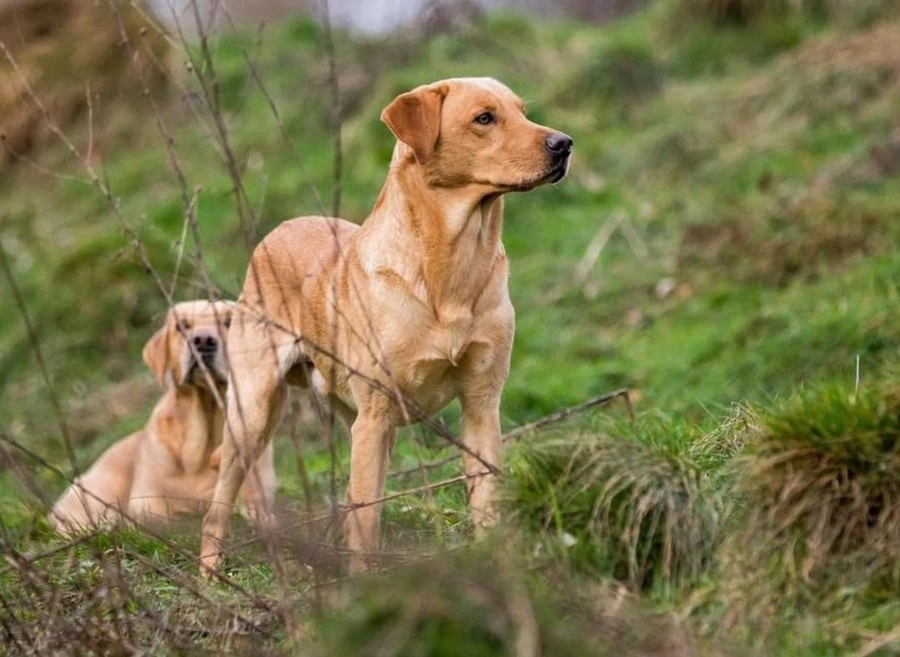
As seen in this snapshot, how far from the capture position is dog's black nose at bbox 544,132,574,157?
654cm

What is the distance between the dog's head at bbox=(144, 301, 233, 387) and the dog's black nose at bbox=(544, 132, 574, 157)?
2.27 m

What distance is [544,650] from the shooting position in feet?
14.6

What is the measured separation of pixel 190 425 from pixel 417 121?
137 inches

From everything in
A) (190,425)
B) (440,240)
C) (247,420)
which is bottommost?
(190,425)

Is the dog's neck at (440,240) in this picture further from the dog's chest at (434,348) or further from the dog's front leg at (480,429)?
the dog's front leg at (480,429)

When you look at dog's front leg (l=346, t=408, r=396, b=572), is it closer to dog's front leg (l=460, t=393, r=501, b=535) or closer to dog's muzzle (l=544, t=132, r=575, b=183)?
dog's front leg (l=460, t=393, r=501, b=535)

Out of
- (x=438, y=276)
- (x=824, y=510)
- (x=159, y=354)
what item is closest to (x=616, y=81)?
(x=159, y=354)

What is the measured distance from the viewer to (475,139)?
22.0 ft

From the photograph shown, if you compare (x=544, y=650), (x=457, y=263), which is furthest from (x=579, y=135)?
(x=544, y=650)

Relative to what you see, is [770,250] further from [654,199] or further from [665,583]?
[665,583]

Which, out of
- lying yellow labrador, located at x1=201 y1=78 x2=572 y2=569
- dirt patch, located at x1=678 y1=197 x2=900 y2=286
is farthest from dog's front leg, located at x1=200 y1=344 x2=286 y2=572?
dirt patch, located at x1=678 y1=197 x2=900 y2=286

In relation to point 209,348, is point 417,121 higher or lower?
higher

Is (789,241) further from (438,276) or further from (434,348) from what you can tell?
(434,348)

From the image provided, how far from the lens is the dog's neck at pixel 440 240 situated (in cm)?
671
